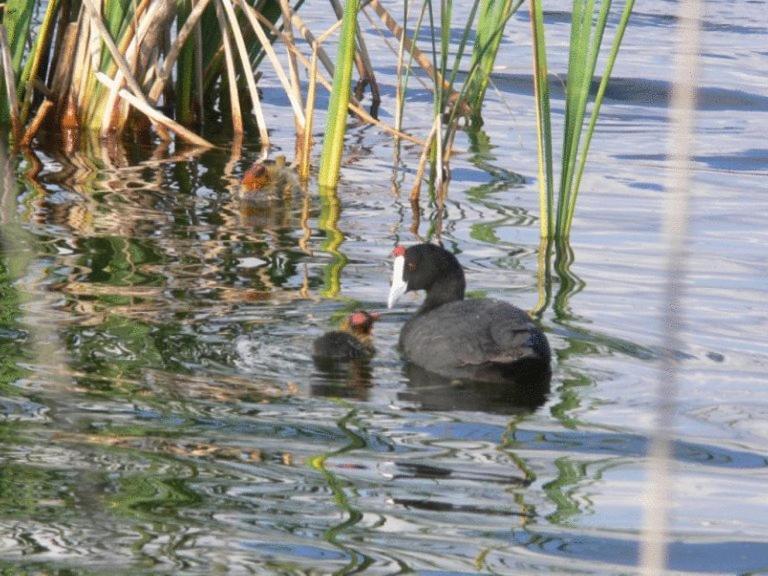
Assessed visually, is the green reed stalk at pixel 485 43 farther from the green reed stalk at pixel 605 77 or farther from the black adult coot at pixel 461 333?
the black adult coot at pixel 461 333

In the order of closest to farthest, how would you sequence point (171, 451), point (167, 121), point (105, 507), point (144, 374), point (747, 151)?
point (105, 507), point (171, 451), point (144, 374), point (167, 121), point (747, 151)

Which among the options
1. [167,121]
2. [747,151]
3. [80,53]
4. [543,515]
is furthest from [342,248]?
[747,151]

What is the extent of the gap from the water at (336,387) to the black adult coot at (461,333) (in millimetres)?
110

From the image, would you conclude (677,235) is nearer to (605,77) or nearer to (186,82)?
(605,77)

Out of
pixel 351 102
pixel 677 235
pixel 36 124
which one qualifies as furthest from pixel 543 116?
pixel 677 235

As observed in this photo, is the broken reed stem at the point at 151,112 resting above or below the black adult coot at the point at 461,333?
above

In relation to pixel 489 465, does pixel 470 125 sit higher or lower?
higher

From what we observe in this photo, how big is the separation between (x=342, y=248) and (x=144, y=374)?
2.15 metres

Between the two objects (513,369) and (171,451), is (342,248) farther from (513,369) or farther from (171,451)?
(171,451)

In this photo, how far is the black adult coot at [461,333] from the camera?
494cm

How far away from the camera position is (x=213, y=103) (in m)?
9.91

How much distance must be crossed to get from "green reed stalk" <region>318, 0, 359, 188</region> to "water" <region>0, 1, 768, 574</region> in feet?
0.61

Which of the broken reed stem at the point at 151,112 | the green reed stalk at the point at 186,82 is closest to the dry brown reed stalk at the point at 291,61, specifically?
the broken reed stem at the point at 151,112

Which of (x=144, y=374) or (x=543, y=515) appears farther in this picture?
(x=144, y=374)
